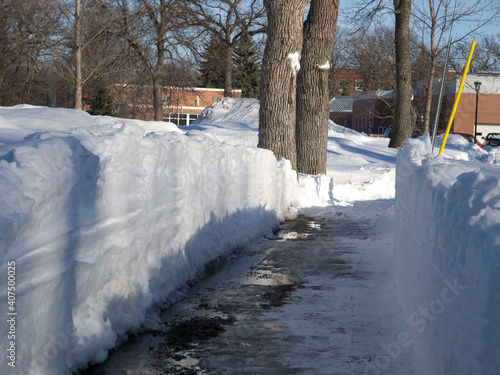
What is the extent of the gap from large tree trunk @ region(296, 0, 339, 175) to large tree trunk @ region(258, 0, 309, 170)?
2.26m

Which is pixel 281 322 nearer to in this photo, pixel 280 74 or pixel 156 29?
pixel 280 74

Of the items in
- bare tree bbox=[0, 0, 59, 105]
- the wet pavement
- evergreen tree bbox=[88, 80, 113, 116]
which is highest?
bare tree bbox=[0, 0, 59, 105]

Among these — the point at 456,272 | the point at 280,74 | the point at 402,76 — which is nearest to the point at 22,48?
the point at 402,76

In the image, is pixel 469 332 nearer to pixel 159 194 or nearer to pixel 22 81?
pixel 159 194

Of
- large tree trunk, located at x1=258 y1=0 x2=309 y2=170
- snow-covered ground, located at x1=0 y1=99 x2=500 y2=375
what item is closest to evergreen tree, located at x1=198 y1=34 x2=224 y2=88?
large tree trunk, located at x1=258 y1=0 x2=309 y2=170

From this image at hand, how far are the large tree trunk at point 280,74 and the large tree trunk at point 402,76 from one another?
1161cm

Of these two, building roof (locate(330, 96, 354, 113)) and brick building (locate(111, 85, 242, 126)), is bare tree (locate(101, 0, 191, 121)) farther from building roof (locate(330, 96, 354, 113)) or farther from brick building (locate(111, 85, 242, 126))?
building roof (locate(330, 96, 354, 113))

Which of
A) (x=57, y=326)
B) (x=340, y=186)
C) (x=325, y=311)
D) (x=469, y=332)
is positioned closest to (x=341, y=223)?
(x=340, y=186)

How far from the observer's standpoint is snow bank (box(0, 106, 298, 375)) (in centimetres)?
300

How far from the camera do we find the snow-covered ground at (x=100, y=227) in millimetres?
2988

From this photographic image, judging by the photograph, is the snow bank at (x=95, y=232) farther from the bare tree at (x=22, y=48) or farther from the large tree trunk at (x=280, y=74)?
the bare tree at (x=22, y=48)

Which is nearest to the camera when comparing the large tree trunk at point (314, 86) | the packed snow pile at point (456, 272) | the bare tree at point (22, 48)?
the packed snow pile at point (456, 272)

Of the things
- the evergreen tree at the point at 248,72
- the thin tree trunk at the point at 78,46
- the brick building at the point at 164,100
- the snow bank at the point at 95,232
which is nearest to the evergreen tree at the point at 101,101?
the brick building at the point at 164,100

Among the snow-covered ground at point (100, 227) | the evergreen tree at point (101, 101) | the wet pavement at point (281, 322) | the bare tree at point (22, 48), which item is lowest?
the wet pavement at point (281, 322)
